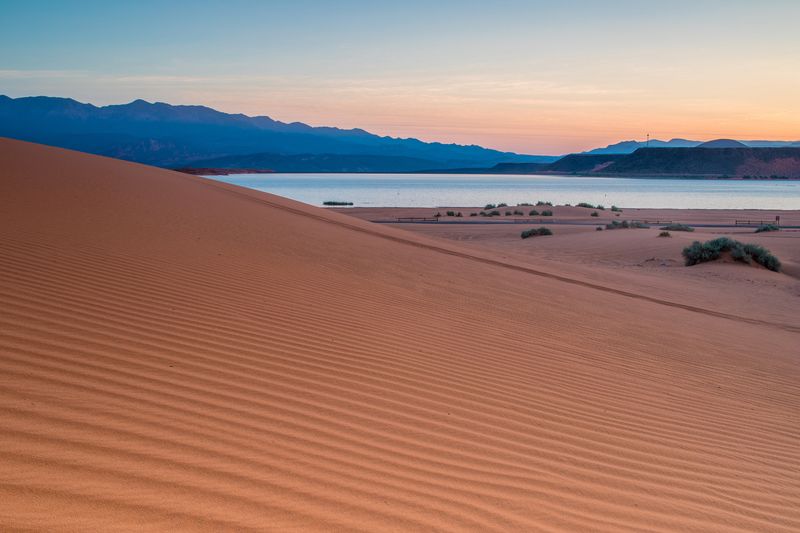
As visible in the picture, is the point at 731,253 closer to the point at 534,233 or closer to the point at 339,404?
the point at 534,233

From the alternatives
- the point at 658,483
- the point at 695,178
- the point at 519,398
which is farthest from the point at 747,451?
the point at 695,178

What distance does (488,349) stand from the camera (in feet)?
21.7

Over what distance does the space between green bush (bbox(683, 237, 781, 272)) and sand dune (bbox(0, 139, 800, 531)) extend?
11778 mm


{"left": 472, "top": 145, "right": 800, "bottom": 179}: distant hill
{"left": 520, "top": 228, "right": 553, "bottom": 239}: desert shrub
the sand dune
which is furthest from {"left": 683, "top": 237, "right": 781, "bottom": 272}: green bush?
{"left": 472, "top": 145, "right": 800, "bottom": 179}: distant hill

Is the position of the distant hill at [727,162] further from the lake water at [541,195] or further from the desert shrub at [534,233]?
the desert shrub at [534,233]

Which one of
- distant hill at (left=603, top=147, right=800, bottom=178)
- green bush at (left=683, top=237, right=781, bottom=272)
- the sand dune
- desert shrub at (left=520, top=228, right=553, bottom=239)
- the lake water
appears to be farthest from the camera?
distant hill at (left=603, top=147, right=800, bottom=178)

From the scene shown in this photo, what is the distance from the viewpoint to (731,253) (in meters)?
20.5

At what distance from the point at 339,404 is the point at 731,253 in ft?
62.1

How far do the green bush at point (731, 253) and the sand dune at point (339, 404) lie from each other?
38.6 feet

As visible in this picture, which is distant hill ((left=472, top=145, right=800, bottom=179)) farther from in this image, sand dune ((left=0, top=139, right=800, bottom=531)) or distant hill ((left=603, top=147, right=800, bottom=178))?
sand dune ((left=0, top=139, right=800, bottom=531))

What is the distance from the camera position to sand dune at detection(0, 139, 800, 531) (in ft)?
10.2

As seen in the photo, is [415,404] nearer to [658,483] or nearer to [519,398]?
[519,398]

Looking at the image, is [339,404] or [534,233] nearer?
[339,404]

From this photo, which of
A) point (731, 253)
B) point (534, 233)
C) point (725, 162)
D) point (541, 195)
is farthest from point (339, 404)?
point (725, 162)
